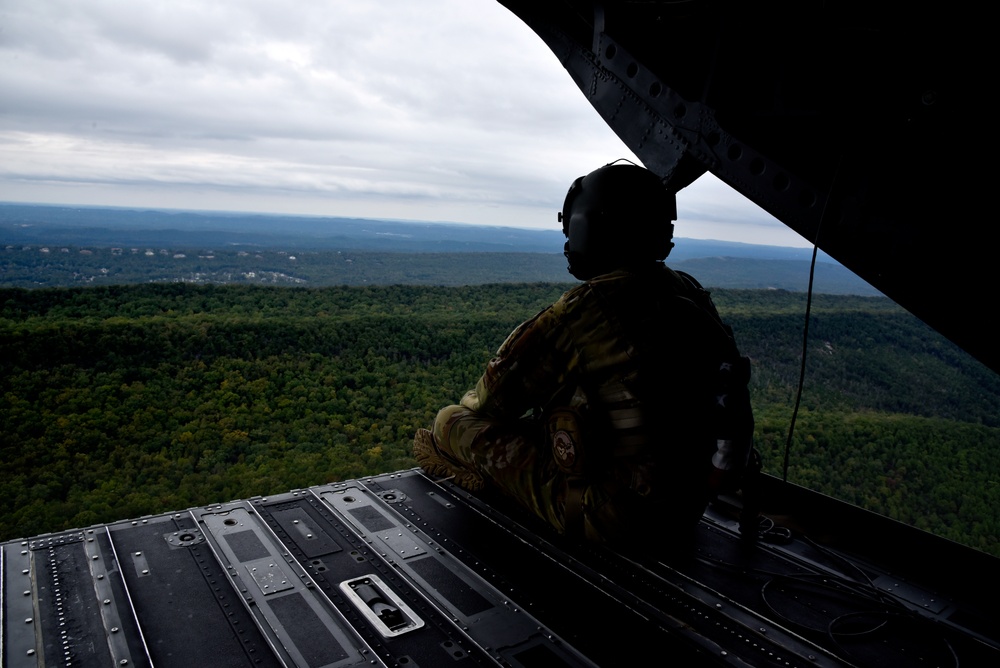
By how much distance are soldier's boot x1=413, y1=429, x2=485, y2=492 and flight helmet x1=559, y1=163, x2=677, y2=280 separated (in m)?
1.60

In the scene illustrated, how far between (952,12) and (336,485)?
391 centimetres

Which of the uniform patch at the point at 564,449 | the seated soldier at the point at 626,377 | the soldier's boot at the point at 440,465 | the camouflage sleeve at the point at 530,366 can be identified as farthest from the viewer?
the soldier's boot at the point at 440,465

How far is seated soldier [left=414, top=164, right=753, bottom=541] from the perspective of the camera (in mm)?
2920

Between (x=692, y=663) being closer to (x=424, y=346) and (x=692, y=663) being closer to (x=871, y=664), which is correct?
(x=871, y=664)

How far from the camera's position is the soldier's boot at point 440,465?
402cm

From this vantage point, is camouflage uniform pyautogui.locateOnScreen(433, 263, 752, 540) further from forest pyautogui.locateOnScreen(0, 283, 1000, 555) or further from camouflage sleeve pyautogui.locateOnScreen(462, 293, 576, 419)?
forest pyautogui.locateOnScreen(0, 283, 1000, 555)

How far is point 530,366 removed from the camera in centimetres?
331

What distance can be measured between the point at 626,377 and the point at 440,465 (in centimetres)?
172

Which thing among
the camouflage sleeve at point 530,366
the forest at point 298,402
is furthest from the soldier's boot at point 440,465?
the forest at point 298,402

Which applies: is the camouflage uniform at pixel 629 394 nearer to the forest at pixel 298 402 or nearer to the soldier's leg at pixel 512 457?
the soldier's leg at pixel 512 457

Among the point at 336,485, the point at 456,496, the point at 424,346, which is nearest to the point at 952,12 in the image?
the point at 456,496

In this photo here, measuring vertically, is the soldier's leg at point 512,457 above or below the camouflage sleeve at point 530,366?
below

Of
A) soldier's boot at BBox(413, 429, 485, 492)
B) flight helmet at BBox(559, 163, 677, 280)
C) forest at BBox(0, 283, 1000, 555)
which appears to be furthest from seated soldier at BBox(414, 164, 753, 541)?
forest at BBox(0, 283, 1000, 555)

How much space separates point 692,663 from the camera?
2523 mm
